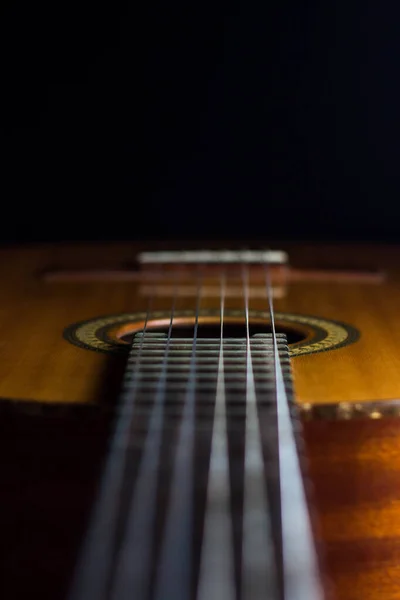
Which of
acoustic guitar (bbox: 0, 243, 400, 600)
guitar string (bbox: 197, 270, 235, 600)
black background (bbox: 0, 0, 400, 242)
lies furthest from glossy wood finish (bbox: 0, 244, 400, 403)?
black background (bbox: 0, 0, 400, 242)

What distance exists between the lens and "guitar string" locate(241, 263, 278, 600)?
43cm

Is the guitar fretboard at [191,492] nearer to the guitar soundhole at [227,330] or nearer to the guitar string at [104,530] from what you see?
the guitar string at [104,530]

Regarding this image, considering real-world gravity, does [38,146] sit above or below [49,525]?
above

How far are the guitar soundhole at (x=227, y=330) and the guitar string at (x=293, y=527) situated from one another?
33 centimetres

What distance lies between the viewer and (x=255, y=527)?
48 cm

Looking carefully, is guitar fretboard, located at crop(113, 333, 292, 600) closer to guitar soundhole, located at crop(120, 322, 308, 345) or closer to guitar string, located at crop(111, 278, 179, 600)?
guitar string, located at crop(111, 278, 179, 600)

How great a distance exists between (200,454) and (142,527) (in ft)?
0.27

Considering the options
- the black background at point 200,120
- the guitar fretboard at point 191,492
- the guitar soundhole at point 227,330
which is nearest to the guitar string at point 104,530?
the guitar fretboard at point 191,492

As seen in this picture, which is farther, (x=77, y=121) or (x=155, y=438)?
(x=77, y=121)

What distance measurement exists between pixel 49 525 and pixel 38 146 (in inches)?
49.6

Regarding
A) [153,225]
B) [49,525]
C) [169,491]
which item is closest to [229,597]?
[169,491]

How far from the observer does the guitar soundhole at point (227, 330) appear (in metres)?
0.94

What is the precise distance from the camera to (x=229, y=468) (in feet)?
1.78

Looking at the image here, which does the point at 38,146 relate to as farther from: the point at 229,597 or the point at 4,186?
the point at 229,597
